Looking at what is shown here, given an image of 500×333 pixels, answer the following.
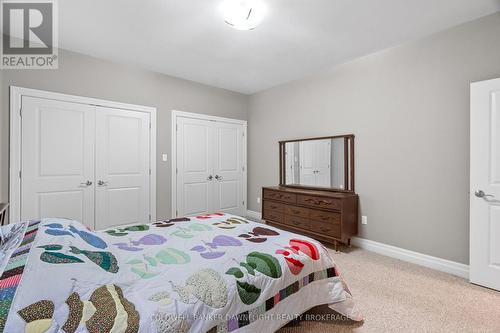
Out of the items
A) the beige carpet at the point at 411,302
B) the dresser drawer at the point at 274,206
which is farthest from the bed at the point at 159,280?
the dresser drawer at the point at 274,206

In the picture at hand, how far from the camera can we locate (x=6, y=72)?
9.11 feet

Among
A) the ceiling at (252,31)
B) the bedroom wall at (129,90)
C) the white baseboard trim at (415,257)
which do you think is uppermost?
the ceiling at (252,31)

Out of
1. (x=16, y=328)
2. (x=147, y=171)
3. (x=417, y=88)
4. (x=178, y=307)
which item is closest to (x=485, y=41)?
(x=417, y=88)

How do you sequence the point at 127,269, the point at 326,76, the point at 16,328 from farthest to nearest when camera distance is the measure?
1. the point at 326,76
2. the point at 127,269
3. the point at 16,328

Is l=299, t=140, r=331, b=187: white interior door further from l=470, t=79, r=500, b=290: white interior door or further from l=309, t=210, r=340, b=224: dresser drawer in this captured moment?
l=470, t=79, r=500, b=290: white interior door

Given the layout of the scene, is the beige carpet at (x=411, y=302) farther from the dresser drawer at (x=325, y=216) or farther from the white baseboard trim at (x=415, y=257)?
the dresser drawer at (x=325, y=216)

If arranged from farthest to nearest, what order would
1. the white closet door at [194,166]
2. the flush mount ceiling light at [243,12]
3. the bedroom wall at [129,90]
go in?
the white closet door at [194,166], the bedroom wall at [129,90], the flush mount ceiling light at [243,12]

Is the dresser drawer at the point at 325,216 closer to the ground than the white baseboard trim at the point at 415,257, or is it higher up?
higher up

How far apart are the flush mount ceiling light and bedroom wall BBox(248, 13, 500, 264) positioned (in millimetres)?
1707

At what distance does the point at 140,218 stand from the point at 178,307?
9.98 feet

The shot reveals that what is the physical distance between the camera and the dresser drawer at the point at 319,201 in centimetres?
316

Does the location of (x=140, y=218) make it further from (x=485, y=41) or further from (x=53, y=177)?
(x=485, y=41)

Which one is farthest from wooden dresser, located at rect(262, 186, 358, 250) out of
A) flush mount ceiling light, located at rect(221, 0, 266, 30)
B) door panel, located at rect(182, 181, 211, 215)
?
flush mount ceiling light, located at rect(221, 0, 266, 30)

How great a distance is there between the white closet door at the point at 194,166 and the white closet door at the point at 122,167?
54 cm
